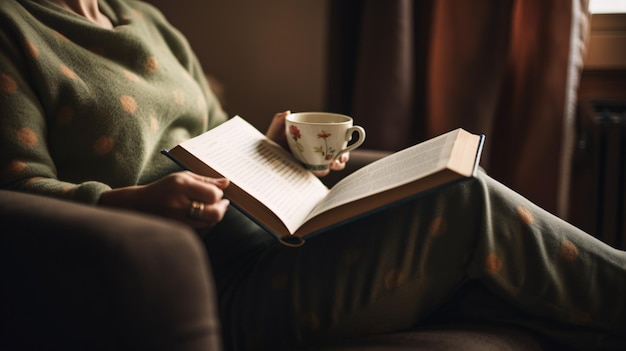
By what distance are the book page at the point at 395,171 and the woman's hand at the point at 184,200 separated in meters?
0.14

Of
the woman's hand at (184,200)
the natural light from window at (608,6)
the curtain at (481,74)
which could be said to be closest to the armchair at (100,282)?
the woman's hand at (184,200)

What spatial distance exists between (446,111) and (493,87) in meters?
0.12

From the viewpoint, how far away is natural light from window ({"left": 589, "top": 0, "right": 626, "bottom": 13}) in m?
1.44

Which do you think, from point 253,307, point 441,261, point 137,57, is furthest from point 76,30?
point 441,261

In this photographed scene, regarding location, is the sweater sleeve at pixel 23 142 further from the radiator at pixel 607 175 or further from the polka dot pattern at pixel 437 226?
the radiator at pixel 607 175

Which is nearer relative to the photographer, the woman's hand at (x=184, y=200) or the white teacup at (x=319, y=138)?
Answer: the woman's hand at (x=184, y=200)

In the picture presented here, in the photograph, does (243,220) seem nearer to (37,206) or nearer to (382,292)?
(382,292)

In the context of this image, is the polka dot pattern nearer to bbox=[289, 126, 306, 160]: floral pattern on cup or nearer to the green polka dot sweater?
bbox=[289, 126, 306, 160]: floral pattern on cup

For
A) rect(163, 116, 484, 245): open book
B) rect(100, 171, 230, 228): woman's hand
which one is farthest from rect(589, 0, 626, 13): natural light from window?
rect(100, 171, 230, 228): woman's hand

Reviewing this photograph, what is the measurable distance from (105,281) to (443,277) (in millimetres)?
444

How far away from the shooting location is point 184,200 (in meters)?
0.63

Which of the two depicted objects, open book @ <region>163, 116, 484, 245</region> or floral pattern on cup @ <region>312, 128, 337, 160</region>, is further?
floral pattern on cup @ <region>312, 128, 337, 160</region>

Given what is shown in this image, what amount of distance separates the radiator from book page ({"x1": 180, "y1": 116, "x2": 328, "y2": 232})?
71 centimetres

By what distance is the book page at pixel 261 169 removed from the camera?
75 cm
